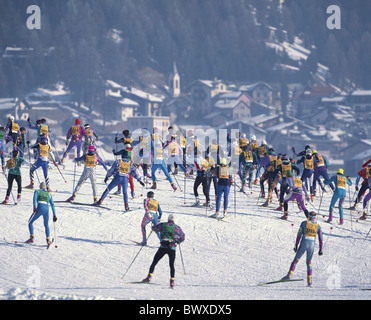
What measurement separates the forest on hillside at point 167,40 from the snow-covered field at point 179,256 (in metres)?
89.1

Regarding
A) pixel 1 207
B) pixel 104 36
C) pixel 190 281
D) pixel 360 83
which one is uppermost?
pixel 104 36

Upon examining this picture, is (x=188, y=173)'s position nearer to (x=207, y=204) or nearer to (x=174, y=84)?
(x=207, y=204)

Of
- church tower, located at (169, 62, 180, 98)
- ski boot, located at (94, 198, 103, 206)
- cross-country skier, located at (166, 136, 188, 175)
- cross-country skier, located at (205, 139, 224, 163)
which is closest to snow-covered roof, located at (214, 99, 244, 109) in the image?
church tower, located at (169, 62, 180, 98)

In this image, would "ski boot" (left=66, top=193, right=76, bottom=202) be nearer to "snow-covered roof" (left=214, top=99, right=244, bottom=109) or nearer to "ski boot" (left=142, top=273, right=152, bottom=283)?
"ski boot" (left=142, top=273, right=152, bottom=283)

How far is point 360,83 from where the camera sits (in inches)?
5069

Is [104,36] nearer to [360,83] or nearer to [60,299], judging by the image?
[360,83]

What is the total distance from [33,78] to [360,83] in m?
66.1

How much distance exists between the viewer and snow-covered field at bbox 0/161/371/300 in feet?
43.4

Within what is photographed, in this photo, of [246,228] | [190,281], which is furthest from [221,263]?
[246,228]

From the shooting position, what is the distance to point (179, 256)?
52.5 ft

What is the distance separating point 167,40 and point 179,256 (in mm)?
122562

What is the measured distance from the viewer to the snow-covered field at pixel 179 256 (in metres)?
13.2

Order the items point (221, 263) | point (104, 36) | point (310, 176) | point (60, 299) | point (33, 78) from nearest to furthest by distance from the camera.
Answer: point (60, 299) < point (221, 263) < point (310, 176) < point (33, 78) < point (104, 36)

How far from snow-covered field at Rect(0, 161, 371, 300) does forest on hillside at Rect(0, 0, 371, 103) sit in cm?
8911
